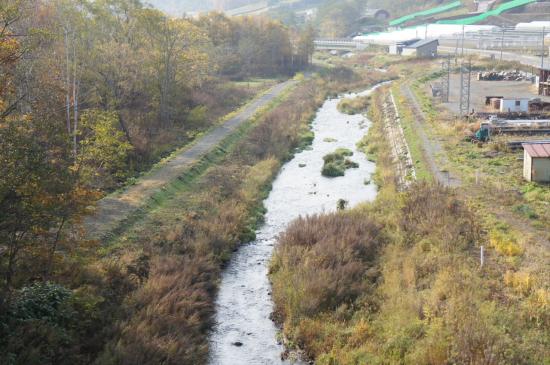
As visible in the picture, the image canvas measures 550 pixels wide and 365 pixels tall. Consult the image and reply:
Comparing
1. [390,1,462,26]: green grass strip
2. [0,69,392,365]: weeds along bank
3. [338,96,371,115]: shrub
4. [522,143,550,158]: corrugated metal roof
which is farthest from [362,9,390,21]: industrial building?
[522,143,550,158]: corrugated metal roof

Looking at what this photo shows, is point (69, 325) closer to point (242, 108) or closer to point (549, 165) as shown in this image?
point (549, 165)

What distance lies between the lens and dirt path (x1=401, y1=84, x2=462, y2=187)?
2861cm

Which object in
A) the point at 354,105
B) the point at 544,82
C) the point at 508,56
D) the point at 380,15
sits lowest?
the point at 354,105

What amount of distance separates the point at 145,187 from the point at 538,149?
1867 cm

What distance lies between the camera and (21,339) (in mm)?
13883

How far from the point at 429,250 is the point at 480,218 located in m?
3.34

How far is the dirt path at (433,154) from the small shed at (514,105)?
604 cm

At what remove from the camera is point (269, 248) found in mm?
24781

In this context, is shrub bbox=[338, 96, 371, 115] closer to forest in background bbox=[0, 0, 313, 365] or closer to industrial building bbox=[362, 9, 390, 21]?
forest in background bbox=[0, 0, 313, 365]

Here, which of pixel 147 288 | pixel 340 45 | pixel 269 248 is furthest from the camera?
pixel 340 45

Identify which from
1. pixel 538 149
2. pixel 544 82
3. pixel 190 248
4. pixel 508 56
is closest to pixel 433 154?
pixel 538 149

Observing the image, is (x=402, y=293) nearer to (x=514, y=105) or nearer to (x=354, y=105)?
(x=514, y=105)

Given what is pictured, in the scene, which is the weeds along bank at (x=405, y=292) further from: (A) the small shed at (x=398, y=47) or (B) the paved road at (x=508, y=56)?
(A) the small shed at (x=398, y=47)

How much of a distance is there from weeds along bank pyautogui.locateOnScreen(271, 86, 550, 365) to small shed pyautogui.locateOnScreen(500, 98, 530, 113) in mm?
23290
